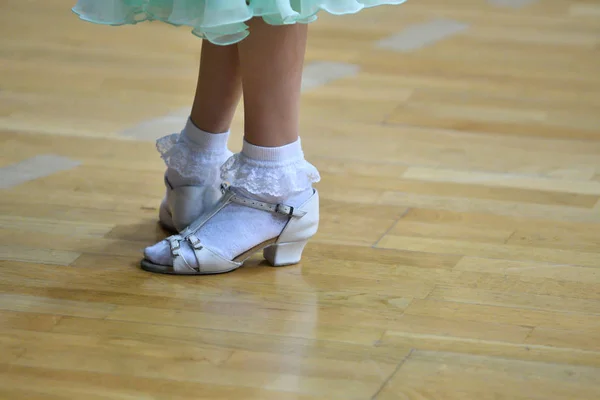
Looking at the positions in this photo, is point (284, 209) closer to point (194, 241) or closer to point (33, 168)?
point (194, 241)

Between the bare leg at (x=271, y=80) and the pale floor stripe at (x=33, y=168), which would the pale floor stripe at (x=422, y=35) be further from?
the bare leg at (x=271, y=80)

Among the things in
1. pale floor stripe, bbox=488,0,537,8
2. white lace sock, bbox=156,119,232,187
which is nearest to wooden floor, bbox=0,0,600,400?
white lace sock, bbox=156,119,232,187

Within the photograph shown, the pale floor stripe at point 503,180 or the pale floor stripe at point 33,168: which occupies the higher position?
the pale floor stripe at point 503,180

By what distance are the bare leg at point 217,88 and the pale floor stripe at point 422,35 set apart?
114 cm

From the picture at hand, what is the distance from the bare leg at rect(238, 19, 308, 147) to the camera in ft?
3.67

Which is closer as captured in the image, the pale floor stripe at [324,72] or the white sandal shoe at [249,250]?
the white sandal shoe at [249,250]

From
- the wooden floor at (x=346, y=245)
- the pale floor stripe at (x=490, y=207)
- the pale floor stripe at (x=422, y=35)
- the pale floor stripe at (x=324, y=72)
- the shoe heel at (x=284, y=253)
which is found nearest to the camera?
the wooden floor at (x=346, y=245)

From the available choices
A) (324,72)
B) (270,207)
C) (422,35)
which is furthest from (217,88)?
(422,35)

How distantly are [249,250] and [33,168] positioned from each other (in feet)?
1.73

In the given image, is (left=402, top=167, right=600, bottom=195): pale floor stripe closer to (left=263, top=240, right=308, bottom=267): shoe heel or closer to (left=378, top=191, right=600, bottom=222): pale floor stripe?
(left=378, top=191, right=600, bottom=222): pale floor stripe

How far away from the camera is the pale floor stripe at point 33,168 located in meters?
1.51

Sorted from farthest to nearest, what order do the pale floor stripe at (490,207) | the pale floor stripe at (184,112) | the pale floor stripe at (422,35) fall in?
the pale floor stripe at (422,35)
the pale floor stripe at (184,112)
the pale floor stripe at (490,207)

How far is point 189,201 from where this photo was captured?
1289 millimetres

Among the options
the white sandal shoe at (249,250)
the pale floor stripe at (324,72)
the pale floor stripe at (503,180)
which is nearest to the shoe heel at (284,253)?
the white sandal shoe at (249,250)
